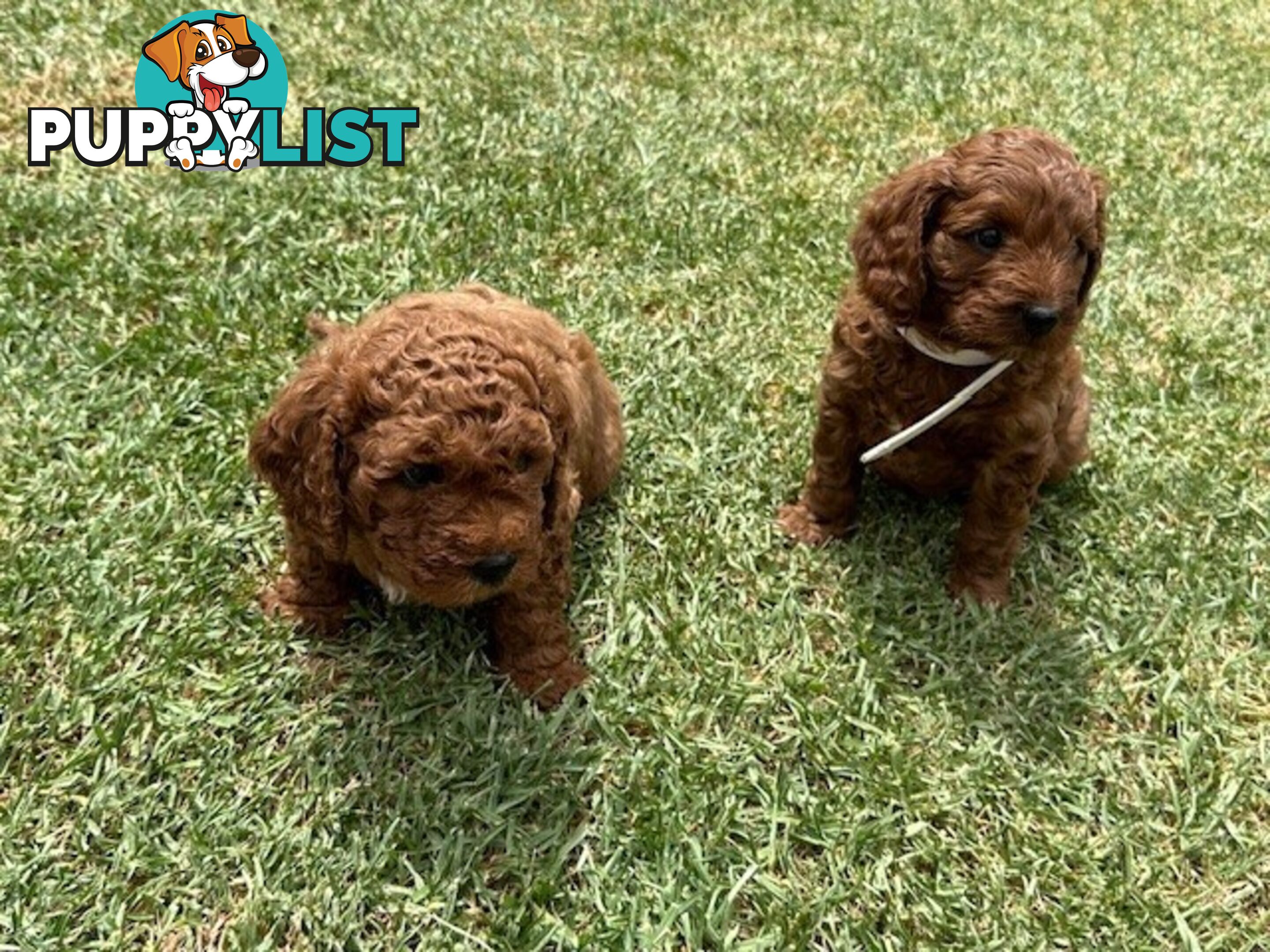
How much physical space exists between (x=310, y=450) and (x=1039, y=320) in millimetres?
2163

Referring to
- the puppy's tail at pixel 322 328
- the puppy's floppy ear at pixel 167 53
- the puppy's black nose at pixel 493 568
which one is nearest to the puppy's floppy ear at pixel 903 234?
the puppy's black nose at pixel 493 568

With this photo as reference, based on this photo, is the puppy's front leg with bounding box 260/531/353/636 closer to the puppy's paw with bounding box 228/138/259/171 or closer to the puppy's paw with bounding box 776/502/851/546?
the puppy's paw with bounding box 776/502/851/546

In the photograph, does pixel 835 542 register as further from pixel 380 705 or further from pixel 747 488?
pixel 380 705

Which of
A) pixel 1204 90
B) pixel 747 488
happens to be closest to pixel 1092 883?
pixel 747 488

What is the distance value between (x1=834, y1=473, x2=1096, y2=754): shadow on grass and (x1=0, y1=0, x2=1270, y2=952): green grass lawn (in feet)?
0.06

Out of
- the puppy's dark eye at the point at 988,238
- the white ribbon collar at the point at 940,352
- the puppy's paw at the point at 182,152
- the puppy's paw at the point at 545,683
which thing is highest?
the puppy's dark eye at the point at 988,238

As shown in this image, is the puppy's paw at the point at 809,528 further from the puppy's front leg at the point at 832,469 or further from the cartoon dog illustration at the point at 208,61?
the cartoon dog illustration at the point at 208,61

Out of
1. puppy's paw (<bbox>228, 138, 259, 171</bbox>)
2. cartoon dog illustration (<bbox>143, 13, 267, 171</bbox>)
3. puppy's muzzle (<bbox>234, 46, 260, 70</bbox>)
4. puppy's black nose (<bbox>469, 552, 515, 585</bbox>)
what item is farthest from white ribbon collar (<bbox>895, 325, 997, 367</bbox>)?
puppy's muzzle (<bbox>234, 46, 260, 70</bbox>)

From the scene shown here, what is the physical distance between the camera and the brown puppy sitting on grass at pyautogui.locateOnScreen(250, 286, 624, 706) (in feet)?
8.68

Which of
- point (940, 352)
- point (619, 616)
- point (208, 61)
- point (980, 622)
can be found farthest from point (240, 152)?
point (980, 622)

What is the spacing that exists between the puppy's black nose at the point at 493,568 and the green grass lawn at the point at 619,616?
773 millimetres

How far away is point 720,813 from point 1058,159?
231 centimetres

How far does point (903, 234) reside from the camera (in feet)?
10.5

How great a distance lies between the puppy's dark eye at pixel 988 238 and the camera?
3.10 m
